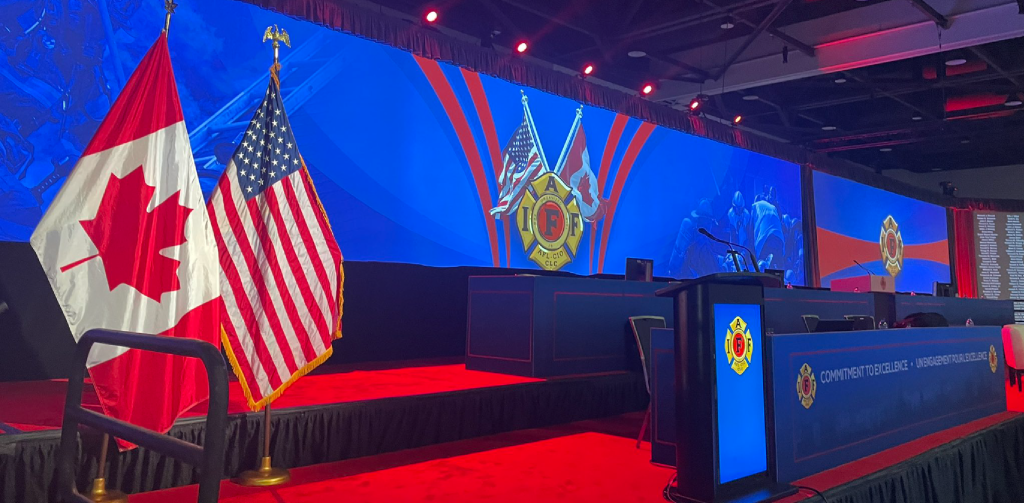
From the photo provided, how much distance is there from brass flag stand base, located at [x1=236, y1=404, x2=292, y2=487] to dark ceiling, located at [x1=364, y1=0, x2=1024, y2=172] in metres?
4.63

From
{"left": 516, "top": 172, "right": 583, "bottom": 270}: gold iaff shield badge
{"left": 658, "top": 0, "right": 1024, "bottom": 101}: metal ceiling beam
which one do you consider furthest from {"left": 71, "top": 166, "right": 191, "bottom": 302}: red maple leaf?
{"left": 658, "top": 0, "right": 1024, "bottom": 101}: metal ceiling beam

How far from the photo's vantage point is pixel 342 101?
4.89 metres

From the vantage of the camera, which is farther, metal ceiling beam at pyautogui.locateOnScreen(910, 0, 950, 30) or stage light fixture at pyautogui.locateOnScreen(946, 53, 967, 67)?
stage light fixture at pyautogui.locateOnScreen(946, 53, 967, 67)

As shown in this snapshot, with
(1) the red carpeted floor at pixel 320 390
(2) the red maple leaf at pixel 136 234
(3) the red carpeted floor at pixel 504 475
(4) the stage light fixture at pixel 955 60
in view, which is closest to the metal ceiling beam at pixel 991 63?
(4) the stage light fixture at pixel 955 60

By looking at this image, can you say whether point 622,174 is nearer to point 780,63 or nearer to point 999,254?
point 780,63

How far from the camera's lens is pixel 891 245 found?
1235cm

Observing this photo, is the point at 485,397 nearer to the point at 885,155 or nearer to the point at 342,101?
the point at 342,101

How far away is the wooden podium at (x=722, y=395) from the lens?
2.15m

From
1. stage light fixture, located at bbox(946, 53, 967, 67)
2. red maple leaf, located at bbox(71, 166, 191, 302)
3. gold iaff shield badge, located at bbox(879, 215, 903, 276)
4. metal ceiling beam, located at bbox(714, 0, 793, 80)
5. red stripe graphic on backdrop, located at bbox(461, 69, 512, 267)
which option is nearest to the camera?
red maple leaf, located at bbox(71, 166, 191, 302)

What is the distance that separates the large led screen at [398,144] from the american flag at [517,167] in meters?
0.02

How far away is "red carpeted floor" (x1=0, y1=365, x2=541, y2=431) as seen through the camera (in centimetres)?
264

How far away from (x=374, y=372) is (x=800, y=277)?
26.5ft

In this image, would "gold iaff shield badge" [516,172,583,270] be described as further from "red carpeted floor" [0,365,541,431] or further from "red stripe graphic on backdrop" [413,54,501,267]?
"red carpeted floor" [0,365,541,431]

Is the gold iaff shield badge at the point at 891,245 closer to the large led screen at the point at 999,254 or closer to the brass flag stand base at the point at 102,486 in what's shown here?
the large led screen at the point at 999,254
